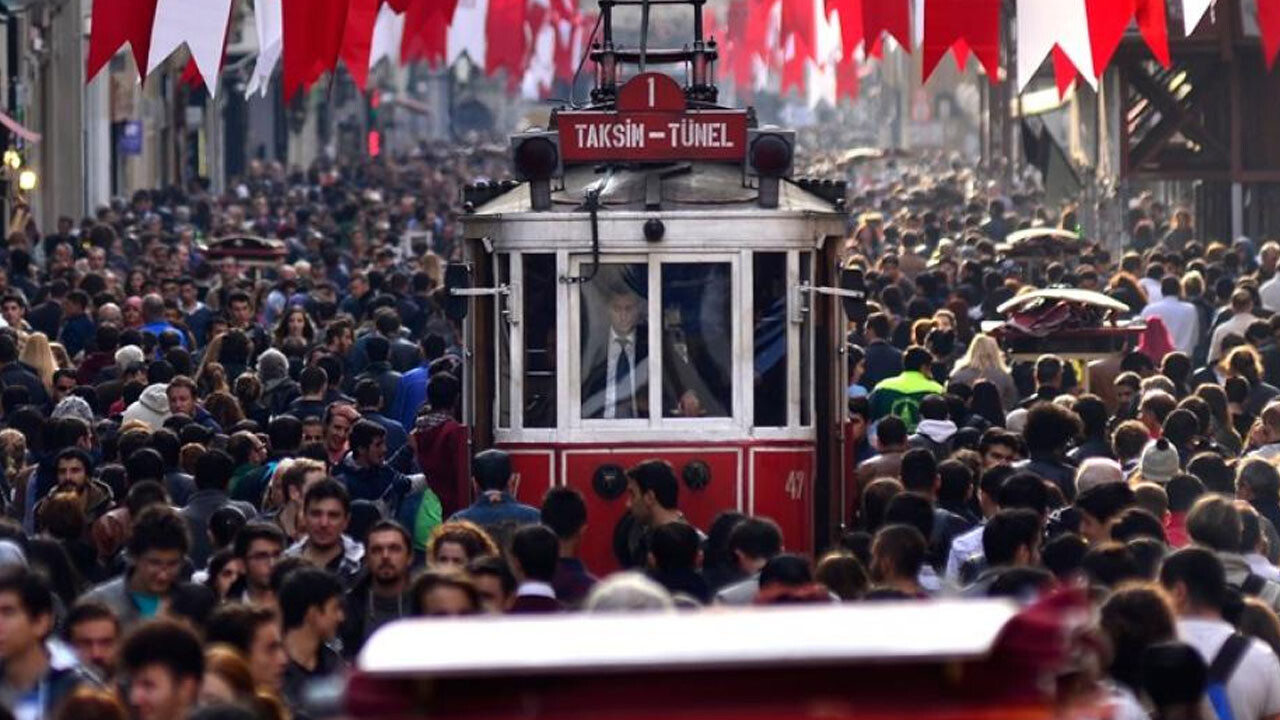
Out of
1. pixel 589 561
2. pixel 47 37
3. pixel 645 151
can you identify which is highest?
pixel 47 37

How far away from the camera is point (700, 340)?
13562mm

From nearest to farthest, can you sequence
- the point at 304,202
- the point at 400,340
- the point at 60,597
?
the point at 60,597 → the point at 400,340 → the point at 304,202

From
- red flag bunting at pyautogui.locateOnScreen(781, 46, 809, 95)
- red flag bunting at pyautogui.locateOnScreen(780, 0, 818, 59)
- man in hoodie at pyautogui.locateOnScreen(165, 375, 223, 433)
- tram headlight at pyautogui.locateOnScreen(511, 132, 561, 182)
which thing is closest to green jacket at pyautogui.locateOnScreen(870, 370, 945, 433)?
man in hoodie at pyautogui.locateOnScreen(165, 375, 223, 433)

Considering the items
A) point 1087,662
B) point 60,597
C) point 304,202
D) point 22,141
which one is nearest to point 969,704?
point 1087,662

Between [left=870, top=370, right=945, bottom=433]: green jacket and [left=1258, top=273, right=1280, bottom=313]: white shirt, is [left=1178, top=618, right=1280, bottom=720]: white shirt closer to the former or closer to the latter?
[left=870, top=370, right=945, bottom=433]: green jacket

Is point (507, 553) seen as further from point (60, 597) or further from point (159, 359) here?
point (159, 359)

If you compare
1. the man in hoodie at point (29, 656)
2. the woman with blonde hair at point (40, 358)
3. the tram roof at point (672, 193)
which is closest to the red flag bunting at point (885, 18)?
the tram roof at point (672, 193)

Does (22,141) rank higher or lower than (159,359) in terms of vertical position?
higher

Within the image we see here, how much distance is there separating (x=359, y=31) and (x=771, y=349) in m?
5.17

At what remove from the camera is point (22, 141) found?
3953 centimetres

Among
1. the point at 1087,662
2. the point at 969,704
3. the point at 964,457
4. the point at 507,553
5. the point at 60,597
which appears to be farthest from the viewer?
the point at 964,457

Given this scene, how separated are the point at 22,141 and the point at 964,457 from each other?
1111 inches

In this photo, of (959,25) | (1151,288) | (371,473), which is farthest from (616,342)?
(1151,288)

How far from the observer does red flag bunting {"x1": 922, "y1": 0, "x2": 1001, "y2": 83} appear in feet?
56.3
